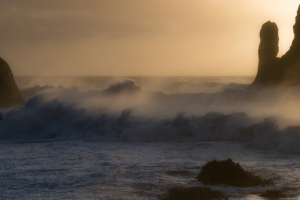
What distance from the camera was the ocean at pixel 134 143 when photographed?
42.9ft

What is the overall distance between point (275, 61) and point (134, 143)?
125 ft

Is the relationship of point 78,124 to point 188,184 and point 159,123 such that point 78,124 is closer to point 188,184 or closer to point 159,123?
point 159,123

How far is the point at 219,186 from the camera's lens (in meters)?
12.9

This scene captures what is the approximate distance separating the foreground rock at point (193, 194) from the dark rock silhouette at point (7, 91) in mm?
41350

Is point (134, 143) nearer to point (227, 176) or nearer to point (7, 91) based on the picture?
point (227, 176)

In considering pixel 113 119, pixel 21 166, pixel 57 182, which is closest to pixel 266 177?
pixel 57 182

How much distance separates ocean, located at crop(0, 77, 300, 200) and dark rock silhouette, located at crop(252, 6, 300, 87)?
1476 centimetres

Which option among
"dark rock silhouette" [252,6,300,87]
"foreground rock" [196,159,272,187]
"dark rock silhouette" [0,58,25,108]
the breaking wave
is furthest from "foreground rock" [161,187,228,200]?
"dark rock silhouette" [0,58,25,108]

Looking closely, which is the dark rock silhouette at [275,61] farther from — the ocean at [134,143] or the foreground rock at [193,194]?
the foreground rock at [193,194]

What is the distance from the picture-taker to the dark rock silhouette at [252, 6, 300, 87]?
52931 millimetres

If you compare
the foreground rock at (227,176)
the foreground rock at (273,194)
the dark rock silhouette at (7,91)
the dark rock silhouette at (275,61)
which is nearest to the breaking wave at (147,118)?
the foreground rock at (227,176)

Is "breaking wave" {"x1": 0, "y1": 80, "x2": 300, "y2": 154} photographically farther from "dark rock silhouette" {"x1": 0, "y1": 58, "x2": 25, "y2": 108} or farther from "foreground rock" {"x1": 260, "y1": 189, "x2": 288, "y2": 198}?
"dark rock silhouette" {"x1": 0, "y1": 58, "x2": 25, "y2": 108}

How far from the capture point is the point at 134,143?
73.8 feet

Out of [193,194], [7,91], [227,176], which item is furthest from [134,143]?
[7,91]
